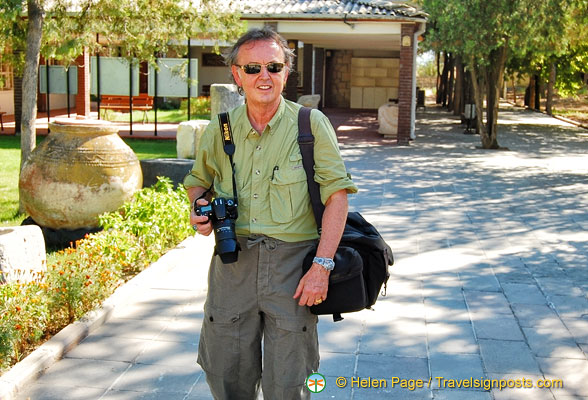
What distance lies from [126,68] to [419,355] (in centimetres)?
1359

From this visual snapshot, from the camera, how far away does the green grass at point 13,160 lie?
361 inches

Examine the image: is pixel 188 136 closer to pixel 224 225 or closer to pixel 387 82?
pixel 224 225

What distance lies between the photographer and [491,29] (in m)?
16.3

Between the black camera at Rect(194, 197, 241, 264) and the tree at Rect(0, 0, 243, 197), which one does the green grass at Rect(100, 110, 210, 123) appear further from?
the black camera at Rect(194, 197, 241, 264)

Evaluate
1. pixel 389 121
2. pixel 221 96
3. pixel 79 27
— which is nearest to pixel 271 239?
pixel 79 27

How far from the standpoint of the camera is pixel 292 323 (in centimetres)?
310

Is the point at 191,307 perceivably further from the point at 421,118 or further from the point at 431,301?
the point at 421,118

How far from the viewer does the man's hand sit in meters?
3.04

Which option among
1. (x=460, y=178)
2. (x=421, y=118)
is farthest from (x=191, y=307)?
(x=421, y=118)

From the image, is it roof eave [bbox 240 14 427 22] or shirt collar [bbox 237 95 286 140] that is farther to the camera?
roof eave [bbox 240 14 427 22]

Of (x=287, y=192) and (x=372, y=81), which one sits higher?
(x=372, y=81)

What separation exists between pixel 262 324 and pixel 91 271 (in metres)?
2.58

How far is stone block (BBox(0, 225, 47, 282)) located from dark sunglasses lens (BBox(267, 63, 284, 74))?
2.72m

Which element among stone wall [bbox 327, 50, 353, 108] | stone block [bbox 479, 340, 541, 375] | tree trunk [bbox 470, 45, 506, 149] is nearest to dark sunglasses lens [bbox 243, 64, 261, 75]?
stone block [bbox 479, 340, 541, 375]
